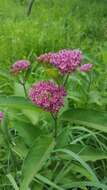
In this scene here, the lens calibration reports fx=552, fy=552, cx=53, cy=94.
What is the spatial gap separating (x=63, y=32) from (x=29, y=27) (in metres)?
0.38

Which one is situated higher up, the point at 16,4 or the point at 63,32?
the point at 16,4

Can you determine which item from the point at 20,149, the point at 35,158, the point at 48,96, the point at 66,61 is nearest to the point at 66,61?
the point at 66,61

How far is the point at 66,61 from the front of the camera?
1859 mm

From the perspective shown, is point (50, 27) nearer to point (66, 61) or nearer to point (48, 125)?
point (48, 125)

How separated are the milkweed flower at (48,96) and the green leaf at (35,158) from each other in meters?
0.13

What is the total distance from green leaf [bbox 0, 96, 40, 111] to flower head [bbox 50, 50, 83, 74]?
16cm

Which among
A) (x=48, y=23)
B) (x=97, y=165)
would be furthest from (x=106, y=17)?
(x=97, y=165)

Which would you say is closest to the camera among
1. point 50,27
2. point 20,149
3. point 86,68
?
point 20,149

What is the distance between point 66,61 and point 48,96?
15 centimetres

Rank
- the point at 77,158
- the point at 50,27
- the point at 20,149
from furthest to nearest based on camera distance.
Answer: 1. the point at 50,27
2. the point at 20,149
3. the point at 77,158

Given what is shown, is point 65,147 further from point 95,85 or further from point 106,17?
point 106,17

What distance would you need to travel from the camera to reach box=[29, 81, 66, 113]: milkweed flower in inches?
69.7

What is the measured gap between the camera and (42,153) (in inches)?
71.1

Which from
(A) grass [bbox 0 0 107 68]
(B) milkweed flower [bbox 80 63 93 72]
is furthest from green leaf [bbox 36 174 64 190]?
(A) grass [bbox 0 0 107 68]
